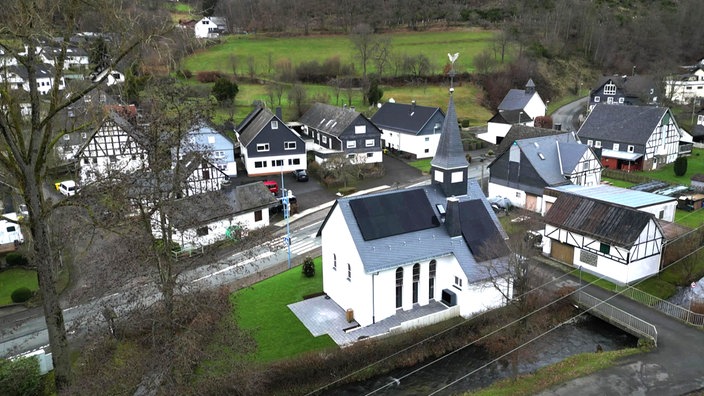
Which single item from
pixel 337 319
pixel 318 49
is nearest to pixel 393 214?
pixel 337 319

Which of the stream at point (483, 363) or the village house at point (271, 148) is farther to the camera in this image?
the village house at point (271, 148)

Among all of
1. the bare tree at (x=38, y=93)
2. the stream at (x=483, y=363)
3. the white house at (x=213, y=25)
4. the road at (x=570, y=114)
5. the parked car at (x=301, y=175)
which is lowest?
the stream at (x=483, y=363)

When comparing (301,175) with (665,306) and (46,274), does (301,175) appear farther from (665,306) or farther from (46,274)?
(46,274)

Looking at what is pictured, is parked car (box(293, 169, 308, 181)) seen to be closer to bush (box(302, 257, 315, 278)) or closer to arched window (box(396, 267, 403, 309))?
bush (box(302, 257, 315, 278))

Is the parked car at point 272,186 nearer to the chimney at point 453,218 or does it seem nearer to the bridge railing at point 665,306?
the chimney at point 453,218

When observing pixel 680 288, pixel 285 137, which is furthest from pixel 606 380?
pixel 285 137

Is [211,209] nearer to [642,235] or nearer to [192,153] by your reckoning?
[192,153]

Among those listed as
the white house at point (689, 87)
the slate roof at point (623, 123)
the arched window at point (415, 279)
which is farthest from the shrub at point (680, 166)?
the white house at point (689, 87)
